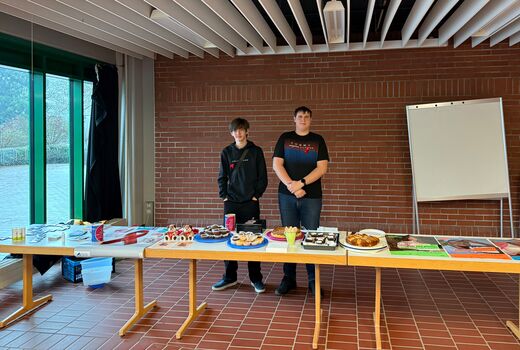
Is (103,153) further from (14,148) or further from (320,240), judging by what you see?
(320,240)

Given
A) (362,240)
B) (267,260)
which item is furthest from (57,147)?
(362,240)

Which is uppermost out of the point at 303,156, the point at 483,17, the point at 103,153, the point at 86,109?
the point at 483,17

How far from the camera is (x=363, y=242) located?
9.89 ft

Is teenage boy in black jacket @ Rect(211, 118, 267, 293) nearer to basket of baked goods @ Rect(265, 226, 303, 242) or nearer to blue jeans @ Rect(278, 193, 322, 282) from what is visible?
blue jeans @ Rect(278, 193, 322, 282)

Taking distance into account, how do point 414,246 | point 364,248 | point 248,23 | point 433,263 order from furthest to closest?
point 248,23
point 414,246
point 364,248
point 433,263

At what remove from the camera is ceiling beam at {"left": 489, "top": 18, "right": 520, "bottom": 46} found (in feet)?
14.9

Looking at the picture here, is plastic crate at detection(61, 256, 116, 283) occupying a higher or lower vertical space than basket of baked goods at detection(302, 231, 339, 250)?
lower

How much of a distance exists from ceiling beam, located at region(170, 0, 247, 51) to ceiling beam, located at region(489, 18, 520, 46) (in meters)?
2.85

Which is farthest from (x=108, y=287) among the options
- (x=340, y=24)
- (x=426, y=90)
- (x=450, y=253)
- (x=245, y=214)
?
(x=426, y=90)

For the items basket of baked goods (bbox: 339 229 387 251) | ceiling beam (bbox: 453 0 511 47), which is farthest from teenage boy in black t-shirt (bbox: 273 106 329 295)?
ceiling beam (bbox: 453 0 511 47)

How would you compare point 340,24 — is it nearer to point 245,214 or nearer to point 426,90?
point 426,90

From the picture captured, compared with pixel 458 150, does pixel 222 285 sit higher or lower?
lower

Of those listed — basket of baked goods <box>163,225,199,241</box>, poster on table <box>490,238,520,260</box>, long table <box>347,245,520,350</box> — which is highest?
basket of baked goods <box>163,225,199,241</box>

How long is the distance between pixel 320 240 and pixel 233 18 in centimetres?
229
